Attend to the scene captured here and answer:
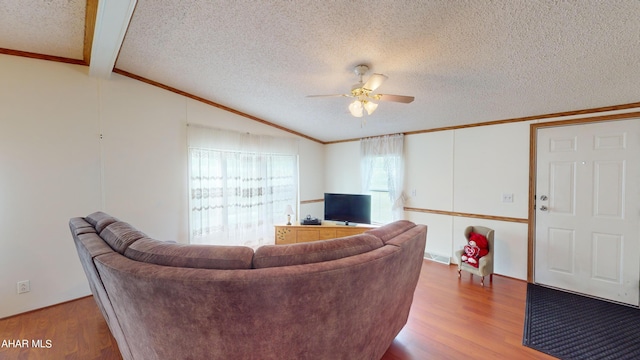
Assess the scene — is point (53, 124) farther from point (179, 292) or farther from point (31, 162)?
point (179, 292)

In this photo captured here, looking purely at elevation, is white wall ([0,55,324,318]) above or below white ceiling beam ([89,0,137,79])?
below

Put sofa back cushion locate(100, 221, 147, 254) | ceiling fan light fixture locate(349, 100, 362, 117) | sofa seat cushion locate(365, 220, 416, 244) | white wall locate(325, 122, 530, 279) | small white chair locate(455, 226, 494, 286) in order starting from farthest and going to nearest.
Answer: white wall locate(325, 122, 530, 279) < small white chair locate(455, 226, 494, 286) < ceiling fan light fixture locate(349, 100, 362, 117) < sofa seat cushion locate(365, 220, 416, 244) < sofa back cushion locate(100, 221, 147, 254)

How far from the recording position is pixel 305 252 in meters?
1.20

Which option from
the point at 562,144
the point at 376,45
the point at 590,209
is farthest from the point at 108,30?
the point at 590,209

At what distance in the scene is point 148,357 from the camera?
120 cm

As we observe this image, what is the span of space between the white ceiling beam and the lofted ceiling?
0.04 feet

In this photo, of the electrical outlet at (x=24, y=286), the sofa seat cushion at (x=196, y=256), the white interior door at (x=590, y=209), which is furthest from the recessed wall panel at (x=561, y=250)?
the electrical outlet at (x=24, y=286)

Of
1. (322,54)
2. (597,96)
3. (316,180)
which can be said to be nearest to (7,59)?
(322,54)

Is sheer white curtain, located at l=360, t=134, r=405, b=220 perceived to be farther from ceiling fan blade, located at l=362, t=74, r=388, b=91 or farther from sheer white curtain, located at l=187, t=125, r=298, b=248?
ceiling fan blade, located at l=362, t=74, r=388, b=91

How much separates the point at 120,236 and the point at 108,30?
5.33 ft

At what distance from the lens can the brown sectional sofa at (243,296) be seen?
1.02m

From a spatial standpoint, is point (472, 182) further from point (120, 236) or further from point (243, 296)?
point (120, 236)

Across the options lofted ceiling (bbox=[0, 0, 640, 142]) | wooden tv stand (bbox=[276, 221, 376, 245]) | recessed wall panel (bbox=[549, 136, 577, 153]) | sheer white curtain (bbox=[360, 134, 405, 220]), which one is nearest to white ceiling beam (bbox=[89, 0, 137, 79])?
lofted ceiling (bbox=[0, 0, 640, 142])

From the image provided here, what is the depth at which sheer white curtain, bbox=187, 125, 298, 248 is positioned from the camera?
11.4 ft
